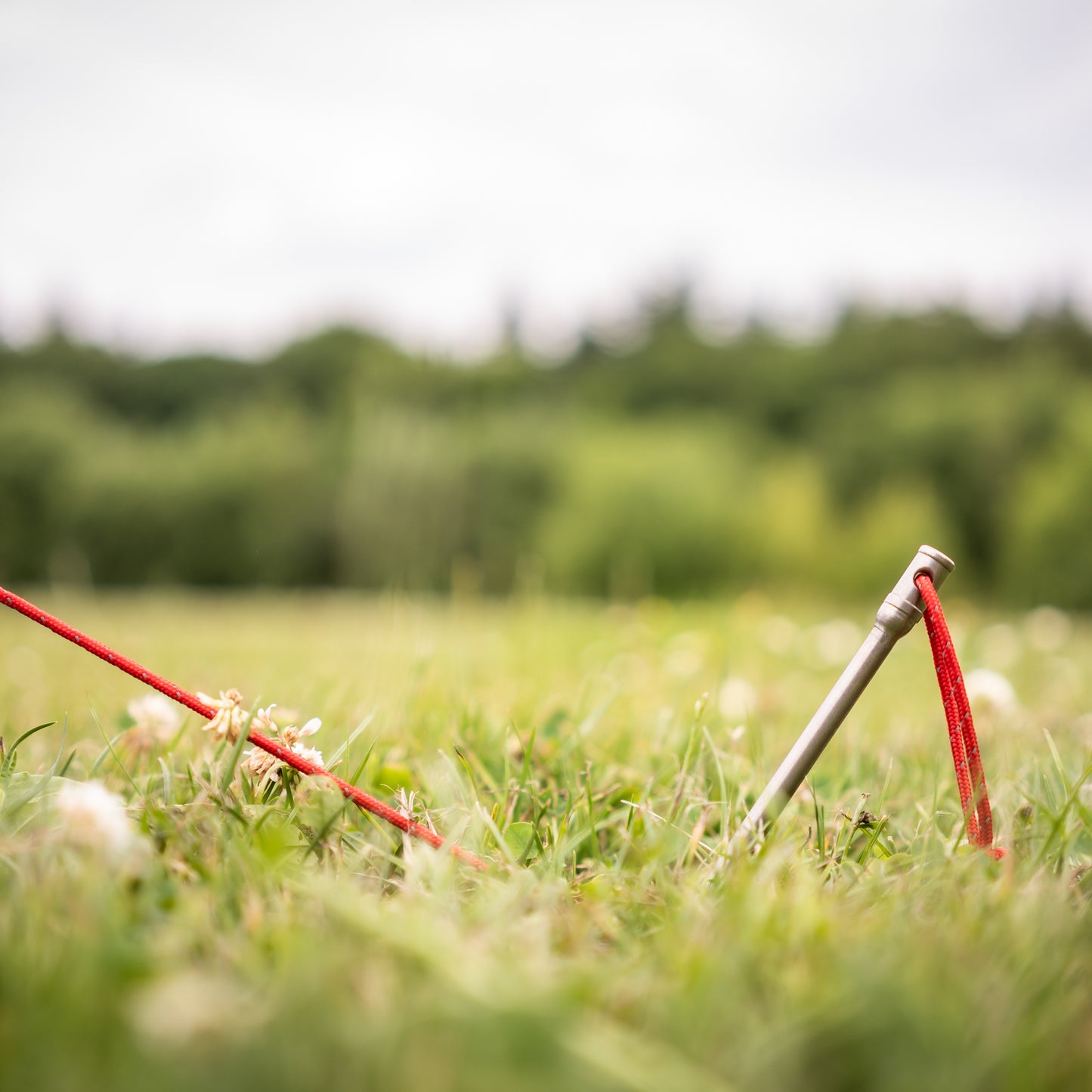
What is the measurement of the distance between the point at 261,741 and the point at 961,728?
2.65 ft

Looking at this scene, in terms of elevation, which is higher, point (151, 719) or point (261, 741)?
point (261, 741)

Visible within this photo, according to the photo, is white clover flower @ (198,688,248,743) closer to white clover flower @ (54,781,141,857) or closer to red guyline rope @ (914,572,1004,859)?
white clover flower @ (54,781,141,857)

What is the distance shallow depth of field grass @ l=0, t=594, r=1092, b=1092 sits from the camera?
0.47 m

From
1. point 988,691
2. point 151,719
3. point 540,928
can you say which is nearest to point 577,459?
point 988,691

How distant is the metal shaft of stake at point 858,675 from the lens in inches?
33.4

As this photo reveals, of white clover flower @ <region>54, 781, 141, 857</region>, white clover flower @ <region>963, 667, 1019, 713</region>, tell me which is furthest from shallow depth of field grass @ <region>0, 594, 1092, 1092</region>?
white clover flower @ <region>963, 667, 1019, 713</region>

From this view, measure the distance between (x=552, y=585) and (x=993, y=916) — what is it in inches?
936

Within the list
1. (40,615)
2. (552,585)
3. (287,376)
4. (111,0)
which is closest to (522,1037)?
(40,615)

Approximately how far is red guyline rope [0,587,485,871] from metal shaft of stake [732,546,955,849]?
0.33 metres

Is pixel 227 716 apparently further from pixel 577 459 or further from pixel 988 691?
pixel 577 459

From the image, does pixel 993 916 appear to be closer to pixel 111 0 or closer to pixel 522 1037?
pixel 522 1037

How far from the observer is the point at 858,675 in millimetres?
849

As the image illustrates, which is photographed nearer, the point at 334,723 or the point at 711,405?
the point at 334,723

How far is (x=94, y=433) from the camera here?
25656mm
